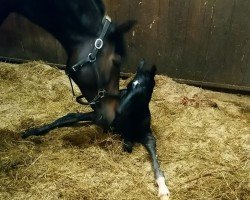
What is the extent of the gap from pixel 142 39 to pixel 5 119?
2.00 metres

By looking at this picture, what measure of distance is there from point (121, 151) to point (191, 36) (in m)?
1.95

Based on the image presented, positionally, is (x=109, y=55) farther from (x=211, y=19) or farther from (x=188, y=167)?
(x=211, y=19)

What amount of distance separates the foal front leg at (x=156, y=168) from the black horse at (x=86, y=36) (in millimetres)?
795

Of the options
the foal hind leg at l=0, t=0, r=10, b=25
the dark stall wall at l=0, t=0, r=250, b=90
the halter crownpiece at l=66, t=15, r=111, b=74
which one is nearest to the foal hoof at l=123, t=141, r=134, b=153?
the halter crownpiece at l=66, t=15, r=111, b=74

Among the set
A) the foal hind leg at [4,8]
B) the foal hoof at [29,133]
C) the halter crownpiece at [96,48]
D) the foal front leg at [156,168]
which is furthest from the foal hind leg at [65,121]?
the foal hind leg at [4,8]

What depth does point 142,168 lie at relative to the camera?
121 inches

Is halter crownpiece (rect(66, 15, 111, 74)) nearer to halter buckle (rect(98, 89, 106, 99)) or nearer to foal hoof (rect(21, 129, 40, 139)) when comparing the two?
halter buckle (rect(98, 89, 106, 99))

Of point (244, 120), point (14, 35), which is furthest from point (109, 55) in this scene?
→ point (14, 35)

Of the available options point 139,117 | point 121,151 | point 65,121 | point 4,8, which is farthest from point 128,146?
point 4,8

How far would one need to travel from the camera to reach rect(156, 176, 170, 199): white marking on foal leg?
Result: 106 inches

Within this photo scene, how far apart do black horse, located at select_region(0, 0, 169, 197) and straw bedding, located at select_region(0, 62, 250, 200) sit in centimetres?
74

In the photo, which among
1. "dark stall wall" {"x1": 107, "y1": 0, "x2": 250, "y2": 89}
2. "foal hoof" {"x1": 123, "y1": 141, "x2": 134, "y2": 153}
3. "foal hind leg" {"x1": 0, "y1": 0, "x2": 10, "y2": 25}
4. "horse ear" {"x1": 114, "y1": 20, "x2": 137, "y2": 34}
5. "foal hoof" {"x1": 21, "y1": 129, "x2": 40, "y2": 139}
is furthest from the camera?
"dark stall wall" {"x1": 107, "y1": 0, "x2": 250, "y2": 89}

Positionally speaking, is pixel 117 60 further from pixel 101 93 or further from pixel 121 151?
pixel 121 151

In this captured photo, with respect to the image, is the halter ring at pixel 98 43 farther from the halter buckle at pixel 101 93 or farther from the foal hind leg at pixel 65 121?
the foal hind leg at pixel 65 121
